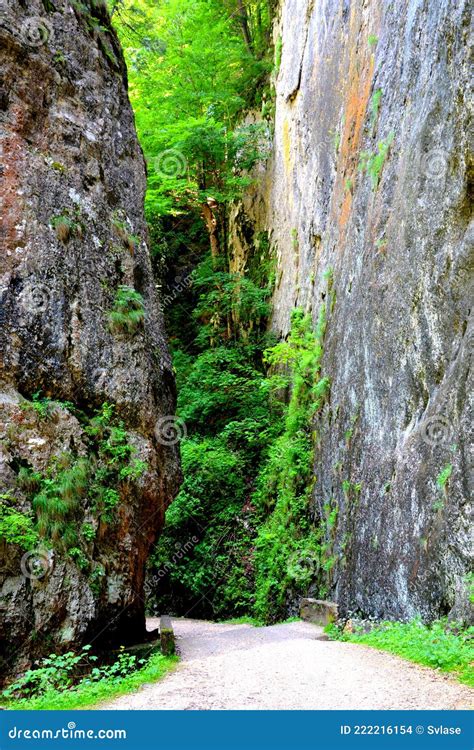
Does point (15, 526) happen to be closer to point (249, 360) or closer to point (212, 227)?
point (249, 360)

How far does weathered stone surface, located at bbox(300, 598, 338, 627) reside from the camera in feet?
30.3

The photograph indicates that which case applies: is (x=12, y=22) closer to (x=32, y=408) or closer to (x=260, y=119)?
(x=32, y=408)

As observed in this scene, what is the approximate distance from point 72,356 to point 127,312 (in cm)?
159

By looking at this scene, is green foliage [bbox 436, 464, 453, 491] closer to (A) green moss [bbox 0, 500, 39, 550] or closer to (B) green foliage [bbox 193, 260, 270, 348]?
(A) green moss [bbox 0, 500, 39, 550]

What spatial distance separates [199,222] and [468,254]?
17683 mm

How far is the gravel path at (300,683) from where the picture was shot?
14.2ft

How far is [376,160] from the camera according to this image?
997 centimetres

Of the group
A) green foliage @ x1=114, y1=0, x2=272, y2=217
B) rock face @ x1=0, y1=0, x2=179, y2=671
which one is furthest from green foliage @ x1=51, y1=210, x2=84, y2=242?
→ green foliage @ x1=114, y1=0, x2=272, y2=217

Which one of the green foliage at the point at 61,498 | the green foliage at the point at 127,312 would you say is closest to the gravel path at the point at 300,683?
the green foliage at the point at 61,498

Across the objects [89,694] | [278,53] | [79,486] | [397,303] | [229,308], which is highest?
[278,53]

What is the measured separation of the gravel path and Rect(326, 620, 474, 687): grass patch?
131 millimetres

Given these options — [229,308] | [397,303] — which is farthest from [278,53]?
[397,303]

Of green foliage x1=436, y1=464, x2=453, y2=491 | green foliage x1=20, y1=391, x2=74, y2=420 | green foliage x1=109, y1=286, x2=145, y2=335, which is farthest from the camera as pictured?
green foliage x1=109, y1=286, x2=145, y2=335

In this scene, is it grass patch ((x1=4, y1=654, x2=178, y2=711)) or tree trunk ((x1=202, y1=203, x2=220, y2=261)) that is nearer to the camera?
grass patch ((x1=4, y1=654, x2=178, y2=711))
